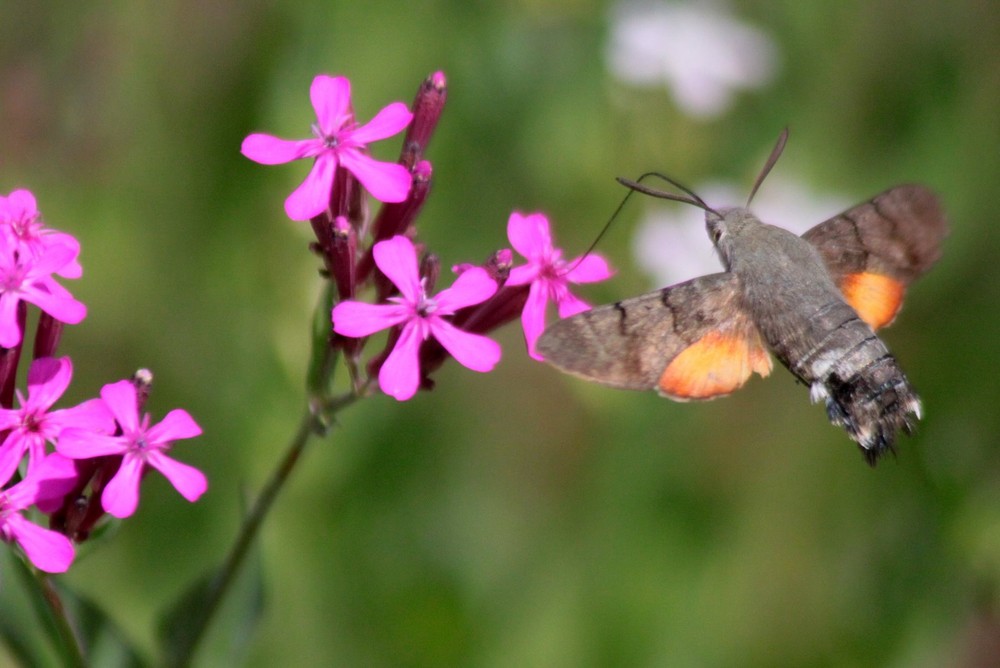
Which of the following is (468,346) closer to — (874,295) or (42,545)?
(42,545)

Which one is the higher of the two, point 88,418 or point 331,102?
point 331,102

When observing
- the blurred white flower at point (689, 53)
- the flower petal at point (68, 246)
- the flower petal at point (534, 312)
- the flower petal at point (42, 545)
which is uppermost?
the blurred white flower at point (689, 53)

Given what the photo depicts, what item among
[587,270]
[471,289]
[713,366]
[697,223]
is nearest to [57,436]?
[471,289]

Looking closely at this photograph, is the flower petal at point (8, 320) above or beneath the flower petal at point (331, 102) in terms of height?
beneath

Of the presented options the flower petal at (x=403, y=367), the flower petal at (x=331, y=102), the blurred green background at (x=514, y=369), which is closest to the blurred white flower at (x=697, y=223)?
the blurred green background at (x=514, y=369)

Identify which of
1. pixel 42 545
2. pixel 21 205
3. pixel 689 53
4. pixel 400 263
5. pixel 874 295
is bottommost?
pixel 42 545

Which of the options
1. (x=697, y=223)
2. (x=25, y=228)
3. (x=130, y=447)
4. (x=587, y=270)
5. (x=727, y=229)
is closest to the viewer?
(x=130, y=447)

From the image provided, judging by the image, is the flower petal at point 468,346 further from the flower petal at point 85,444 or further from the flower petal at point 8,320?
the flower petal at point 8,320
